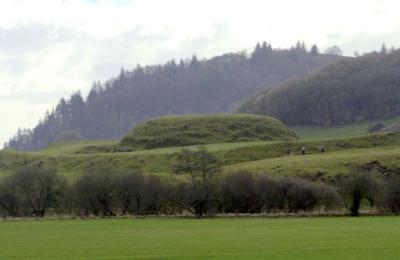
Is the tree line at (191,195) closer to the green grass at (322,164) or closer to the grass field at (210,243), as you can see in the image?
the green grass at (322,164)

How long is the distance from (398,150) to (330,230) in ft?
260

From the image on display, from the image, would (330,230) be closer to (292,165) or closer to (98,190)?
(98,190)

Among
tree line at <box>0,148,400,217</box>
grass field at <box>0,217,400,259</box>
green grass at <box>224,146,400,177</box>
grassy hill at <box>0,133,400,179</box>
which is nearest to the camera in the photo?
grass field at <box>0,217,400,259</box>

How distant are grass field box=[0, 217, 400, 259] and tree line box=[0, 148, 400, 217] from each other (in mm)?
26543

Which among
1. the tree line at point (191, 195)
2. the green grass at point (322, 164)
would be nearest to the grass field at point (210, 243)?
the tree line at point (191, 195)

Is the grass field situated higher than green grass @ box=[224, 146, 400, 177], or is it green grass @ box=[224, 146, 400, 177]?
green grass @ box=[224, 146, 400, 177]

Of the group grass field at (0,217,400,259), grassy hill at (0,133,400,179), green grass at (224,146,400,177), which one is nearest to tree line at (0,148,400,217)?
green grass at (224,146,400,177)

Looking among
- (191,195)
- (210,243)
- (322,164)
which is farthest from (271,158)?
(210,243)

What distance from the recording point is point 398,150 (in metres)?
130

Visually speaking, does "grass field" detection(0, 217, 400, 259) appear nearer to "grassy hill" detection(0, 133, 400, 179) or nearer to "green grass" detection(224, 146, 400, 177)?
"green grass" detection(224, 146, 400, 177)

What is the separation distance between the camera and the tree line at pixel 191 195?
87.2m

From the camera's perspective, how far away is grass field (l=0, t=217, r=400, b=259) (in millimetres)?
38594

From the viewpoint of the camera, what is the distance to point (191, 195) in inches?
3442

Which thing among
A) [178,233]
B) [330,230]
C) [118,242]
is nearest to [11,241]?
[118,242]
